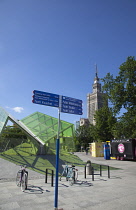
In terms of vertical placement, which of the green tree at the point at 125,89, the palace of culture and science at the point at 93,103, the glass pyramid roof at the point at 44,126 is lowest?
the glass pyramid roof at the point at 44,126

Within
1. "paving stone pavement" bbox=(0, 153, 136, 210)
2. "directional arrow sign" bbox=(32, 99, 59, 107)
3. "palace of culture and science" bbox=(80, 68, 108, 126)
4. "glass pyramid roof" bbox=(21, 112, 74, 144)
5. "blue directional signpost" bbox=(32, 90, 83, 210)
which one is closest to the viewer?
"paving stone pavement" bbox=(0, 153, 136, 210)

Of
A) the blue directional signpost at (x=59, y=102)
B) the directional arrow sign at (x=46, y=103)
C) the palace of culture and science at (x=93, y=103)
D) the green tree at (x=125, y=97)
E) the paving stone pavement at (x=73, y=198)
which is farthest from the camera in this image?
the palace of culture and science at (x=93, y=103)

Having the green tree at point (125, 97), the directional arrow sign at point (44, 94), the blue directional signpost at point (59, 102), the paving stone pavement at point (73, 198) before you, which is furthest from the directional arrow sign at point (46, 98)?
the green tree at point (125, 97)

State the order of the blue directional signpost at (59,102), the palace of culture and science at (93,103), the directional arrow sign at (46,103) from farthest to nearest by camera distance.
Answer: the palace of culture and science at (93,103), the blue directional signpost at (59,102), the directional arrow sign at (46,103)

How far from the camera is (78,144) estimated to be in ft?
226

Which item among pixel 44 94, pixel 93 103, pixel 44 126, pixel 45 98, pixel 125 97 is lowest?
pixel 44 126

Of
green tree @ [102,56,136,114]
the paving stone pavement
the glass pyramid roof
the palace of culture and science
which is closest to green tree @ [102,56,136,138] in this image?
green tree @ [102,56,136,114]

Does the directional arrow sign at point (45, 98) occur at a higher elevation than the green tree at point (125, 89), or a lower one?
lower

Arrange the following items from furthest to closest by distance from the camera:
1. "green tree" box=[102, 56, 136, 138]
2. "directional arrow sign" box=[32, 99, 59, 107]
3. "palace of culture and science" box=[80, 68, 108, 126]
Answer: "palace of culture and science" box=[80, 68, 108, 126] → "green tree" box=[102, 56, 136, 138] → "directional arrow sign" box=[32, 99, 59, 107]

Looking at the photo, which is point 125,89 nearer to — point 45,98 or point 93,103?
point 45,98

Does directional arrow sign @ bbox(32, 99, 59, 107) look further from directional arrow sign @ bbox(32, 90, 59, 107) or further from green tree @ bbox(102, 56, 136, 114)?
green tree @ bbox(102, 56, 136, 114)

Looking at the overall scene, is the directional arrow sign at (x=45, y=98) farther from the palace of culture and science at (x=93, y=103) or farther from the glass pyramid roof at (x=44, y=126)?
the palace of culture and science at (x=93, y=103)

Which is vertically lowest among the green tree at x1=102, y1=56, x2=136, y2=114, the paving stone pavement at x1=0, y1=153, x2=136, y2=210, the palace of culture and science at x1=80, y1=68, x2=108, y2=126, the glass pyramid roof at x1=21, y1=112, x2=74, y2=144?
the paving stone pavement at x1=0, y1=153, x2=136, y2=210

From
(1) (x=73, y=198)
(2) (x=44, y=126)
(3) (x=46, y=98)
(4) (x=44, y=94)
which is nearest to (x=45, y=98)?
(3) (x=46, y=98)
